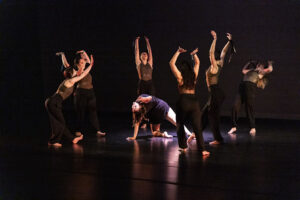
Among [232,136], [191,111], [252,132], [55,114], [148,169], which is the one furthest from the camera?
[252,132]

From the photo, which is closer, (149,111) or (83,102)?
(149,111)

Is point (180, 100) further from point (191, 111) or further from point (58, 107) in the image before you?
point (58, 107)

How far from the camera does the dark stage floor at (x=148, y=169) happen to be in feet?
13.3

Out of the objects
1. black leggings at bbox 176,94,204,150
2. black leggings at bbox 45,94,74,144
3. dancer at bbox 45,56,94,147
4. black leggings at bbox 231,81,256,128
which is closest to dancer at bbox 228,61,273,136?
black leggings at bbox 231,81,256,128

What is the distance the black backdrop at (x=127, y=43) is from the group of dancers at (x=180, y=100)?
1898 mm

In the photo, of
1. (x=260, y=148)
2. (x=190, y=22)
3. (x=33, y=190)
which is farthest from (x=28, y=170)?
(x=190, y=22)

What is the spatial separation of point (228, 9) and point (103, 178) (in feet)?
20.3

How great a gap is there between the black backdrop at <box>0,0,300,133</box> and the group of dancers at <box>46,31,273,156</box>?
1.90 m

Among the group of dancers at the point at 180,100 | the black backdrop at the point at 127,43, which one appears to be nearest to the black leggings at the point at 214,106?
the group of dancers at the point at 180,100

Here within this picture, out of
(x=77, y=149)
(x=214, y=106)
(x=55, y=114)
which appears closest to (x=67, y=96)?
(x=55, y=114)

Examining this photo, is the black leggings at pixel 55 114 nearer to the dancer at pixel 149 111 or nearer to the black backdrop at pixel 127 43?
the dancer at pixel 149 111

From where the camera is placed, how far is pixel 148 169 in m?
4.91

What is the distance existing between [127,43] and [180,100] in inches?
212

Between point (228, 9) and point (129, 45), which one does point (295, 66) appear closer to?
point (228, 9)
